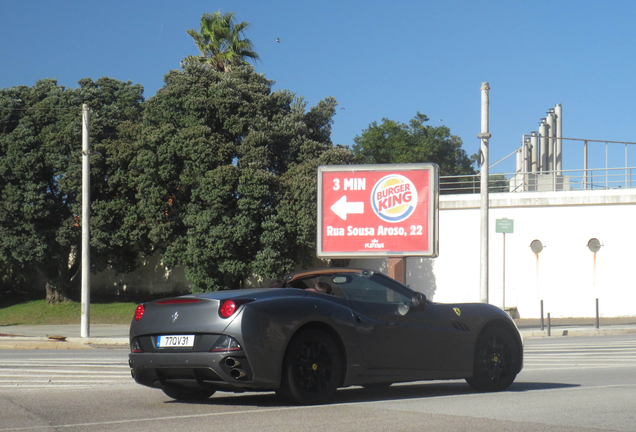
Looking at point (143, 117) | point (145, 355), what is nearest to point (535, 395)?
point (145, 355)

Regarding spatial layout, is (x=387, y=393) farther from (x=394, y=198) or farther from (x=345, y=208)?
(x=345, y=208)

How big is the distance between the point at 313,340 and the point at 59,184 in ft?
96.9

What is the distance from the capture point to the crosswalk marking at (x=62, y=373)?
9.72 metres

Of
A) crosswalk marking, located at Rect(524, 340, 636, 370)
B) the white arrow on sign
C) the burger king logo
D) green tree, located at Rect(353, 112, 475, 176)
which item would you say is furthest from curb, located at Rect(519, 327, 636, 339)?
green tree, located at Rect(353, 112, 475, 176)

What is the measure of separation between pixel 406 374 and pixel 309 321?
1.43 m

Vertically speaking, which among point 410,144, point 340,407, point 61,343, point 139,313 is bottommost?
point 61,343

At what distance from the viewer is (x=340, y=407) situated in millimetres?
7293

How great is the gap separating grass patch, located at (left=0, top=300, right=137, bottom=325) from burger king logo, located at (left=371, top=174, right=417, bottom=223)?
12.5 m

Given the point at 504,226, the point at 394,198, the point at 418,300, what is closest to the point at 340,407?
Result: the point at 418,300

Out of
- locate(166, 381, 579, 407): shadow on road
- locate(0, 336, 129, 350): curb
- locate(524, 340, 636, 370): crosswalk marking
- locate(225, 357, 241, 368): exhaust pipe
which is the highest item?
locate(225, 357, 241, 368): exhaust pipe

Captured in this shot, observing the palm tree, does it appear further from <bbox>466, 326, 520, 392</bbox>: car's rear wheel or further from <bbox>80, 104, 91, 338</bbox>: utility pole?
<bbox>466, 326, 520, 392</bbox>: car's rear wheel

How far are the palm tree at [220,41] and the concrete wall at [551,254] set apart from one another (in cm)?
1370

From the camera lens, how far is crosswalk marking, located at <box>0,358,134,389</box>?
9.72m

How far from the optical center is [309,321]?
721 centimetres
